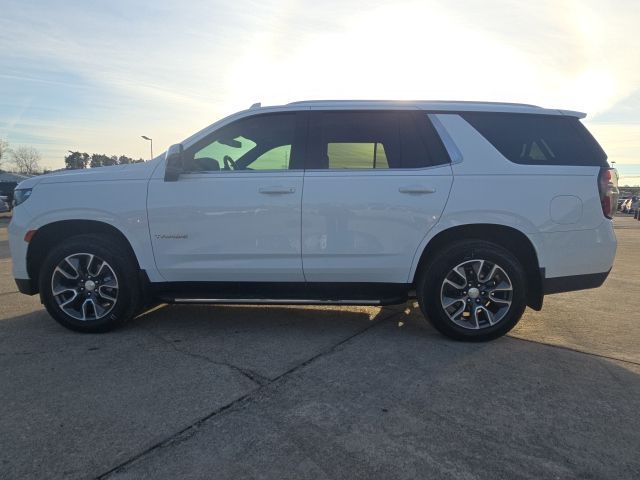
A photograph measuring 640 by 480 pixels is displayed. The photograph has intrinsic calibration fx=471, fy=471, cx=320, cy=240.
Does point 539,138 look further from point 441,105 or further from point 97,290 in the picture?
point 97,290

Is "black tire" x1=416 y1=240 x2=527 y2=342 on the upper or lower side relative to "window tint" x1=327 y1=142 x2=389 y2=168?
lower

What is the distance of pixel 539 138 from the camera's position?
410 cm

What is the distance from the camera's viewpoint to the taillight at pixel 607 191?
3955 millimetres

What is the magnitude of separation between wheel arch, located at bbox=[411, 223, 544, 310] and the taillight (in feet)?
2.33

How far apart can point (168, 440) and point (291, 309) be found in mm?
2659

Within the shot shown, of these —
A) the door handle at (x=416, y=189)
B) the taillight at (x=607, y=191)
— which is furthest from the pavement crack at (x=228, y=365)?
the taillight at (x=607, y=191)

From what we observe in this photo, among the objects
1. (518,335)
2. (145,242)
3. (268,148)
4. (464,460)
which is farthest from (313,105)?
(464,460)

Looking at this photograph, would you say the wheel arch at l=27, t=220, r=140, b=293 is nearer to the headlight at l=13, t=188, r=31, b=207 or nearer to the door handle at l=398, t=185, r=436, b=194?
the headlight at l=13, t=188, r=31, b=207

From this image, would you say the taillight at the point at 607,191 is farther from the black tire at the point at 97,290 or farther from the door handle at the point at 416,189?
the black tire at the point at 97,290

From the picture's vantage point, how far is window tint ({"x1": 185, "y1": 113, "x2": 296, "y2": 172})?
4227 mm

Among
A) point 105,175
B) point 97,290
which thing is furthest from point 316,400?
point 105,175

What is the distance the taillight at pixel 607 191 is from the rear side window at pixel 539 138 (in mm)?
88

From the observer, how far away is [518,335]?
14.1ft

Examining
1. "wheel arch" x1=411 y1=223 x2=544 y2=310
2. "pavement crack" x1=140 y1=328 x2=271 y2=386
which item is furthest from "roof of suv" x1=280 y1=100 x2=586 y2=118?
"pavement crack" x1=140 y1=328 x2=271 y2=386
